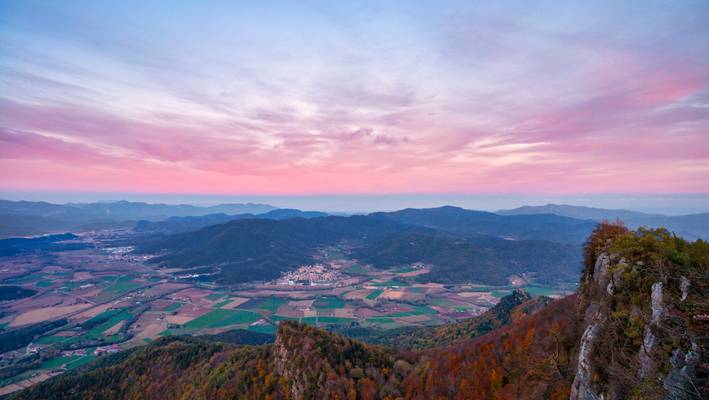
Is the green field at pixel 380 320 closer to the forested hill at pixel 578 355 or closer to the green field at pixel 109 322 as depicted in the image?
the forested hill at pixel 578 355

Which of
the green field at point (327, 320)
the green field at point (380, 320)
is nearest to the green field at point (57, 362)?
the green field at point (327, 320)

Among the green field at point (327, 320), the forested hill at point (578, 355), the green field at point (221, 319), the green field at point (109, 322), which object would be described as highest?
the forested hill at point (578, 355)

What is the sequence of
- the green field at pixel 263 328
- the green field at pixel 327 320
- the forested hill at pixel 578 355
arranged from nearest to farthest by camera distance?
the forested hill at pixel 578 355 → the green field at pixel 263 328 → the green field at pixel 327 320

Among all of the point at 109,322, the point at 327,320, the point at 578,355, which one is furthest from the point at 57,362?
the point at 578,355

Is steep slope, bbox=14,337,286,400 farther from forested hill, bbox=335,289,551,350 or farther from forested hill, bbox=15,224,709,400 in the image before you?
forested hill, bbox=335,289,551,350

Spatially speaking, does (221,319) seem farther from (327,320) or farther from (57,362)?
(57,362)

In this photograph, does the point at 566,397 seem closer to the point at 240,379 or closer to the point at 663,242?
the point at 663,242
